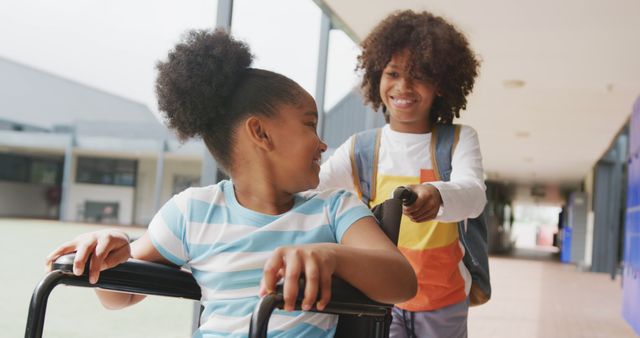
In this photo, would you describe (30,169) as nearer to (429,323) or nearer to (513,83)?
(513,83)

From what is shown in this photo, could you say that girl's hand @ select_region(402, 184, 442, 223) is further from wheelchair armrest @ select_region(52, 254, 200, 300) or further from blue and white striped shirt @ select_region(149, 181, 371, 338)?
wheelchair armrest @ select_region(52, 254, 200, 300)

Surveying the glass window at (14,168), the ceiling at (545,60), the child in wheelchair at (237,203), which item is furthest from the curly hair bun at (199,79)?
the glass window at (14,168)

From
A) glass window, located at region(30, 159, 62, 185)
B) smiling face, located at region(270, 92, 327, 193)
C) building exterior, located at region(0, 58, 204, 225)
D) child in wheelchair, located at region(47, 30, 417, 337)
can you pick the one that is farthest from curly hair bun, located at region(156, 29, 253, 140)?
glass window, located at region(30, 159, 62, 185)

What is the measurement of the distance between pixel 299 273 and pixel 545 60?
18.7ft

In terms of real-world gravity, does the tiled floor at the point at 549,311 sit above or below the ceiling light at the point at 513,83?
below

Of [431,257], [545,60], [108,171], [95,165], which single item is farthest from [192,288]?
[108,171]

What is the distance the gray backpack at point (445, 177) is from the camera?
4.35ft

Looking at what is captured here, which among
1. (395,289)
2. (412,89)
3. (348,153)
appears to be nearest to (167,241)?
(395,289)

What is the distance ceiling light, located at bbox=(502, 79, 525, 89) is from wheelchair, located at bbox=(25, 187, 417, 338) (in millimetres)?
6080

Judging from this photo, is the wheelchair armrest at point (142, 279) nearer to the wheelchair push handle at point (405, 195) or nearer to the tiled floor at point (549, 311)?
the wheelchair push handle at point (405, 195)

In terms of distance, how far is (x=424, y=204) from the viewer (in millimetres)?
1036

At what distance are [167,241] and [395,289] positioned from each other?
1.28 ft

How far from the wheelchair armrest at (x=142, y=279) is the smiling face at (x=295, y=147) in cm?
21

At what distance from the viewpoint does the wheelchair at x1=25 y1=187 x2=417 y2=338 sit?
716 mm
